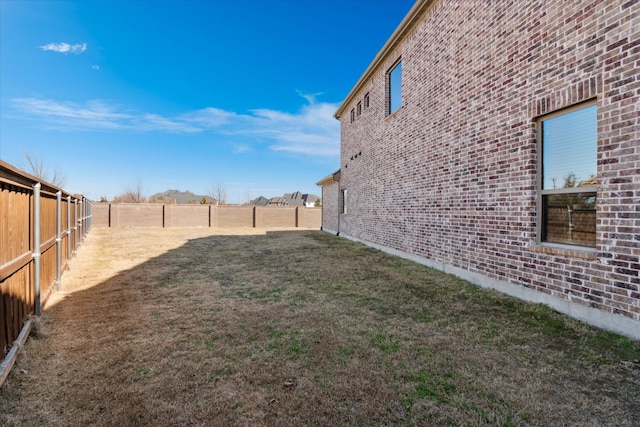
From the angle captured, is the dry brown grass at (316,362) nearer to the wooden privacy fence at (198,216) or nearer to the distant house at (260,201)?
the wooden privacy fence at (198,216)

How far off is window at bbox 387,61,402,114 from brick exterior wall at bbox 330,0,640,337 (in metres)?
0.39

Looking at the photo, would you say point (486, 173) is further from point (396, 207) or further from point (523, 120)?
point (396, 207)

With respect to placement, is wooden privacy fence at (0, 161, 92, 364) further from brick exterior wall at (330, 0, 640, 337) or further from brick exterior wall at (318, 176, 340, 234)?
brick exterior wall at (318, 176, 340, 234)

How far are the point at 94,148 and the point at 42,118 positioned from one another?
32.5 feet

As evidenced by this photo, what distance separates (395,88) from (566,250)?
699 cm

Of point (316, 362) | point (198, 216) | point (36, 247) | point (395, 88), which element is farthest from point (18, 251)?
point (198, 216)

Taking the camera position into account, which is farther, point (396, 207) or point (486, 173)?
point (396, 207)

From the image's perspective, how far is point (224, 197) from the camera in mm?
48562

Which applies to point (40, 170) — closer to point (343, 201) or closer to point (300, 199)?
point (343, 201)

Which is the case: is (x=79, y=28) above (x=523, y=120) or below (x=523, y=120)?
above

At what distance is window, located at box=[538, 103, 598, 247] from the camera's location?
12.2 feet

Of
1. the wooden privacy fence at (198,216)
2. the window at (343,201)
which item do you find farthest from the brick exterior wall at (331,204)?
the wooden privacy fence at (198,216)

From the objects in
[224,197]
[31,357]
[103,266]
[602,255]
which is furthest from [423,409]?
[224,197]

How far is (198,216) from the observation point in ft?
76.1
